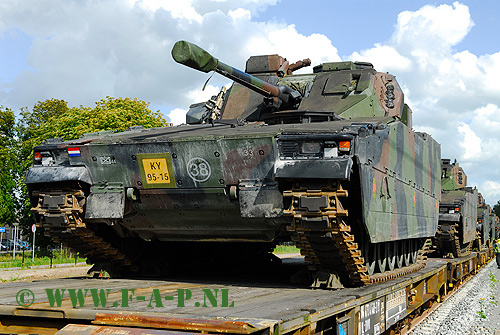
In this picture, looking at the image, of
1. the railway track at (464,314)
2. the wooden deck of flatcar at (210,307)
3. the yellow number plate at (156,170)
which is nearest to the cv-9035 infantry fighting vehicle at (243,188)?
the yellow number plate at (156,170)

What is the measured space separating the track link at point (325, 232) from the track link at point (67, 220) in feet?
8.66

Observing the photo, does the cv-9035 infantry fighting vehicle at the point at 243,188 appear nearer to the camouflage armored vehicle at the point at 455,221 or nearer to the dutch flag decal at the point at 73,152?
the dutch flag decal at the point at 73,152

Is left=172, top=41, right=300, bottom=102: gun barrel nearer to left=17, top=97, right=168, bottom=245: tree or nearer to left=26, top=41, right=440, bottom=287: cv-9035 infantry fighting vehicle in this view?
left=26, top=41, right=440, bottom=287: cv-9035 infantry fighting vehicle

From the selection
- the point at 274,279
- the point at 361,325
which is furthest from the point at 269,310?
the point at 274,279

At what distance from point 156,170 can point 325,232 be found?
2085 millimetres

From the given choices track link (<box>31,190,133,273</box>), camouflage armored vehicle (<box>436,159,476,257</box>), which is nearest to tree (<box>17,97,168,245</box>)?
camouflage armored vehicle (<box>436,159,476,257</box>)

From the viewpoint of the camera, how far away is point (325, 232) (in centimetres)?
640

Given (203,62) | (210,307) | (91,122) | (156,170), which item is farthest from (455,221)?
(91,122)

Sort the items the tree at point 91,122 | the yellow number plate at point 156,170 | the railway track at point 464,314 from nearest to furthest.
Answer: the yellow number plate at point 156,170 → the railway track at point 464,314 → the tree at point 91,122

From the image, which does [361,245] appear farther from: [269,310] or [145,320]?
[145,320]

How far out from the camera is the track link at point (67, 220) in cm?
736

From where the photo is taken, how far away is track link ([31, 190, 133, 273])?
736cm

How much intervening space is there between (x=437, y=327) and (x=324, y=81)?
4252mm

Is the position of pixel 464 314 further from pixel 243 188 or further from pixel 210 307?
pixel 210 307
